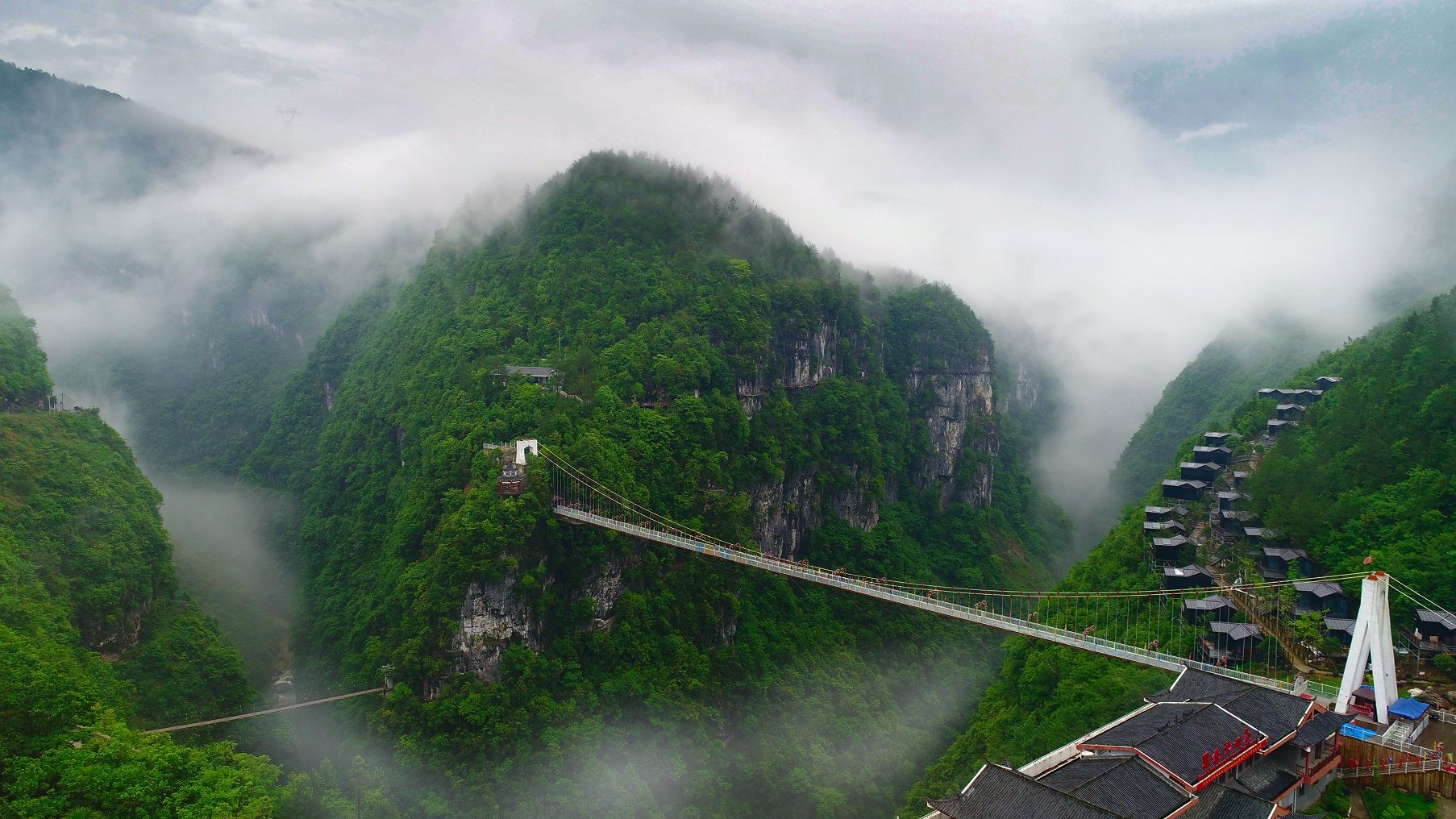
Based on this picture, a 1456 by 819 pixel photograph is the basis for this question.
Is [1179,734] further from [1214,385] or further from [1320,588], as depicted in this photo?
[1214,385]

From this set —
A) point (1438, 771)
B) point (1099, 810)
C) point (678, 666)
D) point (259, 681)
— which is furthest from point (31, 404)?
point (1438, 771)

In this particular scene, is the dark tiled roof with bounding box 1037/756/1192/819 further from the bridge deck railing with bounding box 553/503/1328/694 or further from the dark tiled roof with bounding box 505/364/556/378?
the dark tiled roof with bounding box 505/364/556/378

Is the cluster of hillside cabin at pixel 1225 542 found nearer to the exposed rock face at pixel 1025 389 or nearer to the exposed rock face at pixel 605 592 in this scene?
the exposed rock face at pixel 605 592

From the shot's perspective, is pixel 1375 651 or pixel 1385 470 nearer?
pixel 1375 651

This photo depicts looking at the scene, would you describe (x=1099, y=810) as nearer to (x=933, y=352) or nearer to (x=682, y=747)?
(x=682, y=747)

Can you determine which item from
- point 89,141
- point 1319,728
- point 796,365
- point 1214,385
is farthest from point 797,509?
point 89,141

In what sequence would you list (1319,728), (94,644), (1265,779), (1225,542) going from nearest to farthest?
→ (1265,779), (1319,728), (94,644), (1225,542)
